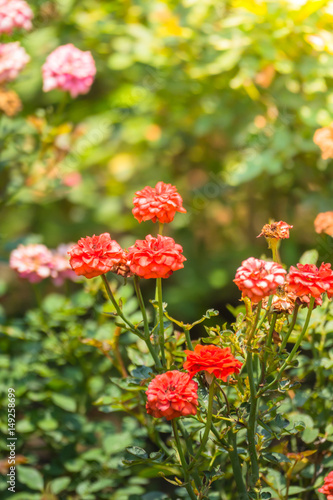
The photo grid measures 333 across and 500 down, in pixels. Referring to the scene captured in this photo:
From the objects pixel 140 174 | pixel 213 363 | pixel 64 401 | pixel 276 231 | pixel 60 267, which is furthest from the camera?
pixel 140 174

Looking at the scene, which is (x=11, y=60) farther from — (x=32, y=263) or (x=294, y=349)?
(x=294, y=349)

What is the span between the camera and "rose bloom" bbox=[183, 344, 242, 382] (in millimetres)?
717

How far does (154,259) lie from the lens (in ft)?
2.54

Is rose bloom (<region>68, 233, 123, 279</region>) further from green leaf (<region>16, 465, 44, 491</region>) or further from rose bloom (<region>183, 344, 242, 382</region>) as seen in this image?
green leaf (<region>16, 465, 44, 491</region>)

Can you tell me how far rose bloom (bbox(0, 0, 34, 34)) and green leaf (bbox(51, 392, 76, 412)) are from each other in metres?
1.06

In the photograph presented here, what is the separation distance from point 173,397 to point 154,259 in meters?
0.19

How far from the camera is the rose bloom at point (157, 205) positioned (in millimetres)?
850

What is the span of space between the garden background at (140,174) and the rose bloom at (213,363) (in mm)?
306

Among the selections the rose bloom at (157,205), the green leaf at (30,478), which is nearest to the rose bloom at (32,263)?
the green leaf at (30,478)

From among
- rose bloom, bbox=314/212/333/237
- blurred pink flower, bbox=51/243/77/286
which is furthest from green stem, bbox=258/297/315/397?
blurred pink flower, bbox=51/243/77/286

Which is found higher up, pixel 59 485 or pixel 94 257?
pixel 94 257

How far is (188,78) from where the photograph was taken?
2.05 m

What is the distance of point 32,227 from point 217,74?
117 cm

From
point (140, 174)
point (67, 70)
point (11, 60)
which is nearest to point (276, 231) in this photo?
point (67, 70)
